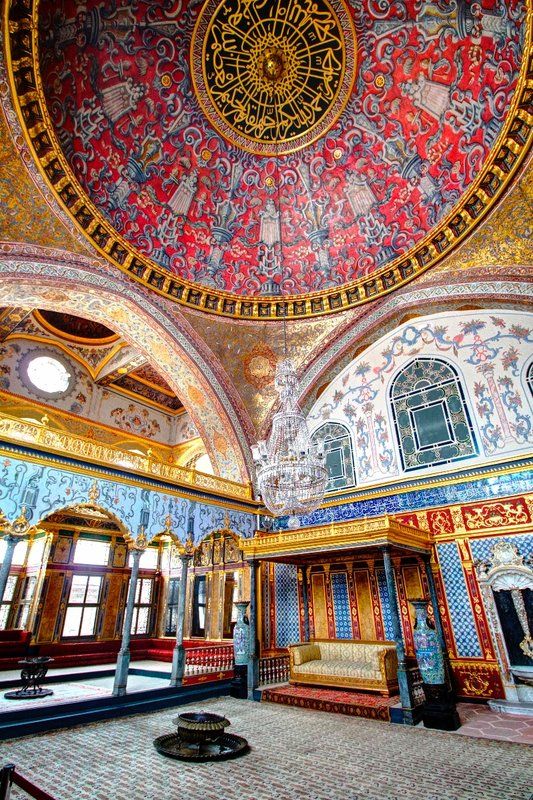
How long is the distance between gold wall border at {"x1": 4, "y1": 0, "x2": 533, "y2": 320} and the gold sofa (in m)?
8.00

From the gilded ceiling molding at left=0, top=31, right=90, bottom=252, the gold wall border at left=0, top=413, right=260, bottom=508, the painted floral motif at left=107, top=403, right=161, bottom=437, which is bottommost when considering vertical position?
the gold wall border at left=0, top=413, right=260, bottom=508

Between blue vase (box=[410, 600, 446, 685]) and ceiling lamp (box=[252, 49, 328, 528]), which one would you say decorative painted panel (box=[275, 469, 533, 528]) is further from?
ceiling lamp (box=[252, 49, 328, 528])

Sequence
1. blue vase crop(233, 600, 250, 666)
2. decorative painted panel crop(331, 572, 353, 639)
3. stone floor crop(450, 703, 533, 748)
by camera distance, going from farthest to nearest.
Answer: decorative painted panel crop(331, 572, 353, 639) → blue vase crop(233, 600, 250, 666) → stone floor crop(450, 703, 533, 748)

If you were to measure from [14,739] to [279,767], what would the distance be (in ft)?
12.4

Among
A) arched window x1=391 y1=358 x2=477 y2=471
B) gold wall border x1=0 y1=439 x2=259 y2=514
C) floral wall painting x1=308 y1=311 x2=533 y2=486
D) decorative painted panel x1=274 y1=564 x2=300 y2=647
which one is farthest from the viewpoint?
decorative painted panel x1=274 y1=564 x2=300 y2=647

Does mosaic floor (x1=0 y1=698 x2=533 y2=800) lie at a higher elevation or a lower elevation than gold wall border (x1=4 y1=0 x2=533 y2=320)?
lower

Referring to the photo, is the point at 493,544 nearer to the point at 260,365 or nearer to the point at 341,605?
the point at 341,605

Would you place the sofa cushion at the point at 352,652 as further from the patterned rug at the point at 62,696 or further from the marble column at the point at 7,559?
the marble column at the point at 7,559

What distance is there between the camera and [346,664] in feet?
29.0

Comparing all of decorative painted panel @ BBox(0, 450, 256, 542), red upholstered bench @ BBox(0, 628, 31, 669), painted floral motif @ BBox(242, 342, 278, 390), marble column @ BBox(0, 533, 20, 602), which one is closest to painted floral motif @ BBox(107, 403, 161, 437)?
painted floral motif @ BBox(242, 342, 278, 390)

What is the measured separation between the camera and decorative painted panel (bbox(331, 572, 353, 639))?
391 inches

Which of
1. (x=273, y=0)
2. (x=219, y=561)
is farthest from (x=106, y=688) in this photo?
(x=273, y=0)

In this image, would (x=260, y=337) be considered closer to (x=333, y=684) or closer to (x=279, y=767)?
(x=333, y=684)

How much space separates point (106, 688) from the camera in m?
8.90
